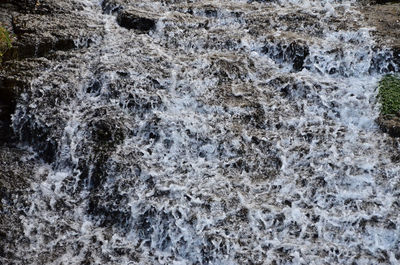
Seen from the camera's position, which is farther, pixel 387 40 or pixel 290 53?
pixel 387 40

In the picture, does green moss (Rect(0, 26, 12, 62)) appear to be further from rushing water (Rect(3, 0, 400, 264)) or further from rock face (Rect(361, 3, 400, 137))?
rock face (Rect(361, 3, 400, 137))

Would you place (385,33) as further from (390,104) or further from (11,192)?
(11,192)

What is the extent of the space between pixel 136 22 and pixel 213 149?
5015 millimetres

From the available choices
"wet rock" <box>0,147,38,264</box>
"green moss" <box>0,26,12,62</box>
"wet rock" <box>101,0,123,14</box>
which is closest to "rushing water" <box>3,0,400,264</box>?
"wet rock" <box>0,147,38,264</box>

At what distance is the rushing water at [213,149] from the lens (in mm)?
7406

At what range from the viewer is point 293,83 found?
1012 centimetres

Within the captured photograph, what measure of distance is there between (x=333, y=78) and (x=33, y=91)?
6.76m

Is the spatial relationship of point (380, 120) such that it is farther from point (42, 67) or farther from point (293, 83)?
point (42, 67)

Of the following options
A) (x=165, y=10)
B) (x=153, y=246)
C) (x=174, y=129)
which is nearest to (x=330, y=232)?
(x=153, y=246)

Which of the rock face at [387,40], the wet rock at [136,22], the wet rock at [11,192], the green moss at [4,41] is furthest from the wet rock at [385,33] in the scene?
the green moss at [4,41]

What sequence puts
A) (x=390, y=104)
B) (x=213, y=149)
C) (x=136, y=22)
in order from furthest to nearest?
(x=136, y=22), (x=390, y=104), (x=213, y=149)

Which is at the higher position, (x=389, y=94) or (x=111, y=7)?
(x=111, y=7)

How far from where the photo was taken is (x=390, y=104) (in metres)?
9.57

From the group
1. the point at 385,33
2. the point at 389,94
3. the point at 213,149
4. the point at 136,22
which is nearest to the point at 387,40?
the point at 385,33
